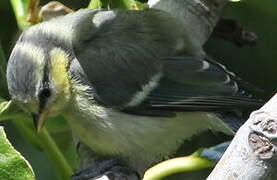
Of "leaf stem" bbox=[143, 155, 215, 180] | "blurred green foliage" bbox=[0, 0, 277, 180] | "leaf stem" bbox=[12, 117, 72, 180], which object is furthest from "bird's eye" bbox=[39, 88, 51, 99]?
"leaf stem" bbox=[143, 155, 215, 180]

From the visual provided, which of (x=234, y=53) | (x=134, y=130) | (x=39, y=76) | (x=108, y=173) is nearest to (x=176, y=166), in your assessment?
(x=108, y=173)

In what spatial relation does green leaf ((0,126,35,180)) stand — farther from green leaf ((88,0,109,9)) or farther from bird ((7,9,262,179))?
green leaf ((88,0,109,9))

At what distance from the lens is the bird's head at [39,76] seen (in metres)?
2.12

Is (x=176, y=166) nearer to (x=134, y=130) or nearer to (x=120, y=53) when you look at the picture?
(x=134, y=130)

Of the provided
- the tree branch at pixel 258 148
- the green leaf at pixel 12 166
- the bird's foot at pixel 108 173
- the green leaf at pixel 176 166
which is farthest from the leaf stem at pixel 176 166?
the tree branch at pixel 258 148

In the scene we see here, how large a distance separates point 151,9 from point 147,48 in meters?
0.13

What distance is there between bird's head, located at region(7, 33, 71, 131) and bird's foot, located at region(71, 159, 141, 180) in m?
0.23

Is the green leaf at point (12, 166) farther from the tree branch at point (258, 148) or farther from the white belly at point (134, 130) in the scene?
the white belly at point (134, 130)

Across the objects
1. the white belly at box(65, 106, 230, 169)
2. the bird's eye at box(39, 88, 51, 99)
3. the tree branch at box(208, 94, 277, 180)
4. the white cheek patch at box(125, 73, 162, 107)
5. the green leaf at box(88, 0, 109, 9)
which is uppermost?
the tree branch at box(208, 94, 277, 180)

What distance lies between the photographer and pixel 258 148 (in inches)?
47.7

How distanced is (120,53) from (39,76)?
280 millimetres

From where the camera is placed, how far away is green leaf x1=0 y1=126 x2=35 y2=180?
4.96ft

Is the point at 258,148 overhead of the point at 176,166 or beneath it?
overhead

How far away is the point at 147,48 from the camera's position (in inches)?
89.2
